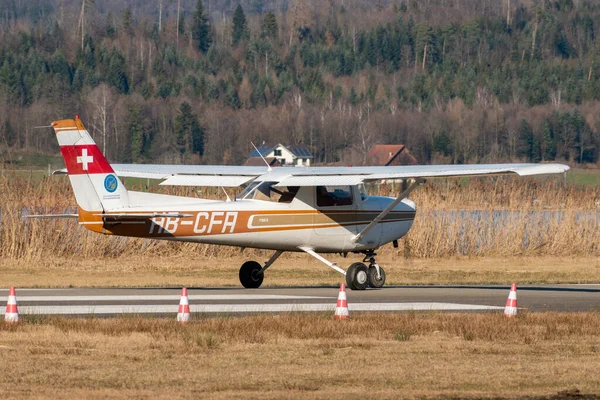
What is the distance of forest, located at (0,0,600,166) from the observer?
135 metres

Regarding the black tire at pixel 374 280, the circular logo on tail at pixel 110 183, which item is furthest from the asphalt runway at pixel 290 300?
the circular logo on tail at pixel 110 183

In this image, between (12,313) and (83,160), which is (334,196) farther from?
(12,313)

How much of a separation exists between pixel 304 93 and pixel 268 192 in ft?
469

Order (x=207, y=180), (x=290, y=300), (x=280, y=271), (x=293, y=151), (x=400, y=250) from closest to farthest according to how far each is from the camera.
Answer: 1. (x=290, y=300)
2. (x=207, y=180)
3. (x=280, y=271)
4. (x=400, y=250)
5. (x=293, y=151)

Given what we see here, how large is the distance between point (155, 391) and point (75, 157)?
29.3 ft

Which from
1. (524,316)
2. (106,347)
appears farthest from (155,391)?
(524,316)

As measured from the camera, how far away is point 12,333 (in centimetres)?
1364

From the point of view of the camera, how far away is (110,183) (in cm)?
1877

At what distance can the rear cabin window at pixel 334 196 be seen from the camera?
2116cm

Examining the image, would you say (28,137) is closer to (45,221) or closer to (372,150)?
(372,150)

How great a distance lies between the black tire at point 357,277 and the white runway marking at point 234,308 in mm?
2647

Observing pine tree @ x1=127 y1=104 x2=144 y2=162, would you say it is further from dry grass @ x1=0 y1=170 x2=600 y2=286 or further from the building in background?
dry grass @ x1=0 y1=170 x2=600 y2=286

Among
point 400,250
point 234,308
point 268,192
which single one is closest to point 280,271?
point 400,250

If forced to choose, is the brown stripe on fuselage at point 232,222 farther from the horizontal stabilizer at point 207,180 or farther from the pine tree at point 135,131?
the pine tree at point 135,131
